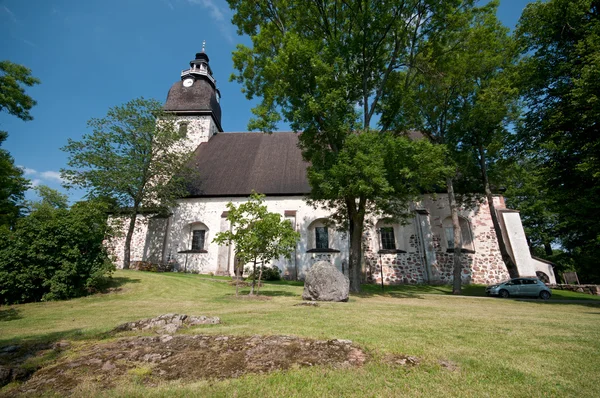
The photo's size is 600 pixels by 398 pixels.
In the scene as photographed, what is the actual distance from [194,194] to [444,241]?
62.4 ft

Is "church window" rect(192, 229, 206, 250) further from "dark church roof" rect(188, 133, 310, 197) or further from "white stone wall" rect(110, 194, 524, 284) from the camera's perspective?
"dark church roof" rect(188, 133, 310, 197)

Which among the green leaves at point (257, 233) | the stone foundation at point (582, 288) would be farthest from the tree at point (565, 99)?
the green leaves at point (257, 233)

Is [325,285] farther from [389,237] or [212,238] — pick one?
[212,238]

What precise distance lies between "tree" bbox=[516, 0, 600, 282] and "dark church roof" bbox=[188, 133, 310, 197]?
13116 millimetres

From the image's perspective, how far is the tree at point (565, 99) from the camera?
35.8ft

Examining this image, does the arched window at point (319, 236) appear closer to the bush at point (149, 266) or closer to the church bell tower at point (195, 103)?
the bush at point (149, 266)

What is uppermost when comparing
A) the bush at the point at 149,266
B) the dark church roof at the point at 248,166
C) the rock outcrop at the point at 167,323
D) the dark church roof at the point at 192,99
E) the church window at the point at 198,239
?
the dark church roof at the point at 192,99

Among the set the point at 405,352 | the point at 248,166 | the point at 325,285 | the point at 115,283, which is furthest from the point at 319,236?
the point at 405,352

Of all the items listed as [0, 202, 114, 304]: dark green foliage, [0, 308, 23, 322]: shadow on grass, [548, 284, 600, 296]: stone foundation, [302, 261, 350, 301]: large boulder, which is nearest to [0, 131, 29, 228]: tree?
[0, 202, 114, 304]: dark green foliage

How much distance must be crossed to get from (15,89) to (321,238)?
20.4 m

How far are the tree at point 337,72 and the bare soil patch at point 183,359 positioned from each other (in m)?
7.49

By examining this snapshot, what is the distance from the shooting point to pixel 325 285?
10.3 m

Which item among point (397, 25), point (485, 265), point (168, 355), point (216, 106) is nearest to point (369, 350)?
point (168, 355)

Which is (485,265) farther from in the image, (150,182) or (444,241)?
(150,182)
